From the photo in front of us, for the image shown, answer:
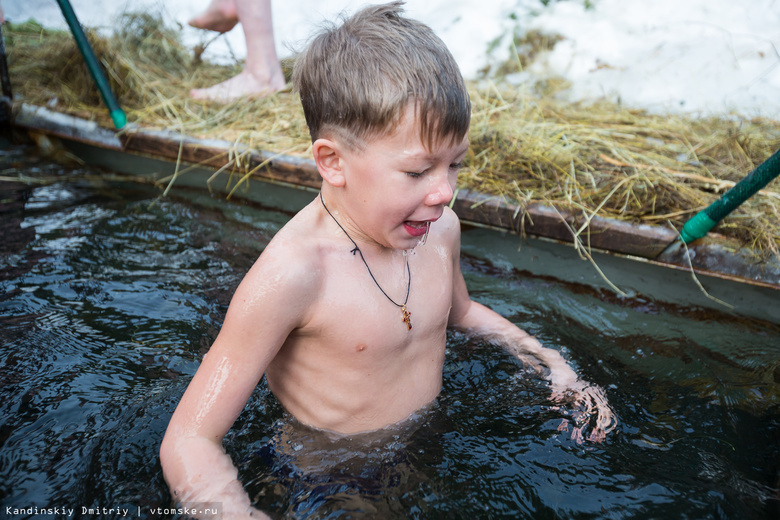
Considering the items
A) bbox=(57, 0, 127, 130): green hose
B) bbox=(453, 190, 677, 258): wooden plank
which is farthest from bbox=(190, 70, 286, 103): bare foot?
bbox=(453, 190, 677, 258): wooden plank

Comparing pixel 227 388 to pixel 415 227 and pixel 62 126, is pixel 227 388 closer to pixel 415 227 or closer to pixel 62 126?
pixel 415 227

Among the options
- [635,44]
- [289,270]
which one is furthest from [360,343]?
[635,44]

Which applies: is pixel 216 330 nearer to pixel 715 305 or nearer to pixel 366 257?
pixel 366 257

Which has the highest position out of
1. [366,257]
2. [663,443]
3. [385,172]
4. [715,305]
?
[385,172]

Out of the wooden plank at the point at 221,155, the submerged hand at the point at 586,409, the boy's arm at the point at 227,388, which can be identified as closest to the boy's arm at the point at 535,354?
the submerged hand at the point at 586,409

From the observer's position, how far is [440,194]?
1.54 metres

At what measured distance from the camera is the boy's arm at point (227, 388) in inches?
59.1

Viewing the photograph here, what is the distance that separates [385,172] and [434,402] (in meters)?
0.86

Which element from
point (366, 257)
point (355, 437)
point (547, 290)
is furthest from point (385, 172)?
point (547, 290)

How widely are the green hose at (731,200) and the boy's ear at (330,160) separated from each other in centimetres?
182

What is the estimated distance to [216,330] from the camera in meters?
2.57

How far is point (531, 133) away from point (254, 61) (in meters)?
2.23

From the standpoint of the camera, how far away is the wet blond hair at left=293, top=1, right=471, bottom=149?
4.88 feet

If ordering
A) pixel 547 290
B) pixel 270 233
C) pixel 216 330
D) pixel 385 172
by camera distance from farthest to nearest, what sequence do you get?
pixel 270 233 < pixel 547 290 < pixel 216 330 < pixel 385 172
